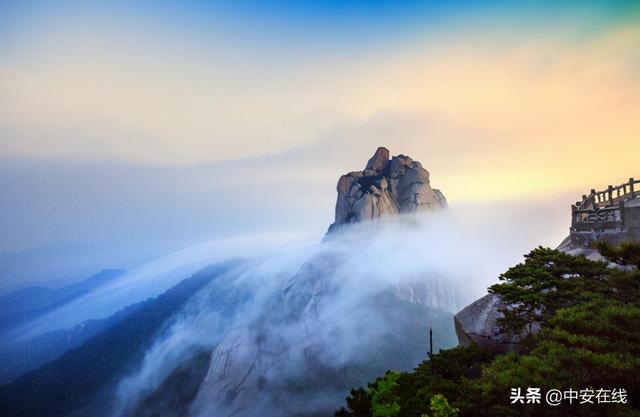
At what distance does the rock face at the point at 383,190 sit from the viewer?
371 ft

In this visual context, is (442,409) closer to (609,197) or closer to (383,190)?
(609,197)

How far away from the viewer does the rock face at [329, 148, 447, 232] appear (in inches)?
4451

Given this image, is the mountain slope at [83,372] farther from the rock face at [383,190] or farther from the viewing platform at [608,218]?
the viewing platform at [608,218]

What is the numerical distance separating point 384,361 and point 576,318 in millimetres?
88202

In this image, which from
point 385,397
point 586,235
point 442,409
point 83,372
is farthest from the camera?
point 83,372

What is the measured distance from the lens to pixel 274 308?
360 ft

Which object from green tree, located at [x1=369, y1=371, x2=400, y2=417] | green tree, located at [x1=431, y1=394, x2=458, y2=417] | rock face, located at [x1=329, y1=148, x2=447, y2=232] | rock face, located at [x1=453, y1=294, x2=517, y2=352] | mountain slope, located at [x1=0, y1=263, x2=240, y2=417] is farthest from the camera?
rock face, located at [x1=329, y1=148, x2=447, y2=232]

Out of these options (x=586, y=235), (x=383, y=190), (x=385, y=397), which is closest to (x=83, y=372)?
(x=383, y=190)

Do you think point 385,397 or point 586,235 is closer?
point 385,397

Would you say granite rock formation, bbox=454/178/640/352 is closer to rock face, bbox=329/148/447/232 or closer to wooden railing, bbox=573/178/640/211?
wooden railing, bbox=573/178/640/211

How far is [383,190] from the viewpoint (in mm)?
114812

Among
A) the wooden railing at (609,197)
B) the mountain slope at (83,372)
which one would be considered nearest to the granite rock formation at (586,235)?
the wooden railing at (609,197)

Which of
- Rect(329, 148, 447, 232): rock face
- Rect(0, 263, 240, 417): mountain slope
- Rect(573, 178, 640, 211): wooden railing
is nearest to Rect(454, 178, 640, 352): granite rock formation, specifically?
Rect(573, 178, 640, 211): wooden railing

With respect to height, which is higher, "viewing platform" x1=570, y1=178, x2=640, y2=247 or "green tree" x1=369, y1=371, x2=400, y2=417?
"viewing platform" x1=570, y1=178, x2=640, y2=247
